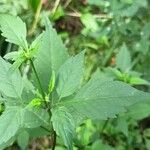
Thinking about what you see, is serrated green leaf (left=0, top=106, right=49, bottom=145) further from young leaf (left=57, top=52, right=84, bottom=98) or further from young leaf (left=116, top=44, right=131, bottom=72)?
young leaf (left=116, top=44, right=131, bottom=72)

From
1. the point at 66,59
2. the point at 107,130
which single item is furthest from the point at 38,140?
the point at 66,59

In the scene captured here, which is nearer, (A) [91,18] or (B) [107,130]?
(B) [107,130]

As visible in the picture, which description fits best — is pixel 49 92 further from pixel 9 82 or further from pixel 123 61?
pixel 123 61

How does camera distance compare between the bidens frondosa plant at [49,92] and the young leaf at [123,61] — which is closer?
the bidens frondosa plant at [49,92]

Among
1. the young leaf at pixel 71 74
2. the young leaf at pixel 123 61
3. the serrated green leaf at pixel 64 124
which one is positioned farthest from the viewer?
the young leaf at pixel 123 61

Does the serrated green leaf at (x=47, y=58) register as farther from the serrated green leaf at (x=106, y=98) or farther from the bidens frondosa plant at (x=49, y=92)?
the serrated green leaf at (x=106, y=98)

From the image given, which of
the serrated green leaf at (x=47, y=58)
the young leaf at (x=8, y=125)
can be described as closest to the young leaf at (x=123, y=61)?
the serrated green leaf at (x=47, y=58)

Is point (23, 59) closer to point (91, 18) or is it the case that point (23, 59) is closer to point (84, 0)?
point (91, 18)
